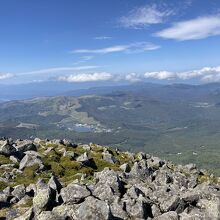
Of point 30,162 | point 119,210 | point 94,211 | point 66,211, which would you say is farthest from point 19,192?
point 30,162

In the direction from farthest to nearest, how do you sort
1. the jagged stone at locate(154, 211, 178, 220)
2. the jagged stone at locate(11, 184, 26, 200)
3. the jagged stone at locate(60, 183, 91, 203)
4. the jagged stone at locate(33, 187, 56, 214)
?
the jagged stone at locate(11, 184, 26, 200) → the jagged stone at locate(60, 183, 91, 203) → the jagged stone at locate(33, 187, 56, 214) → the jagged stone at locate(154, 211, 178, 220)

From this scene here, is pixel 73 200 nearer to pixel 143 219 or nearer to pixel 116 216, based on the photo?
pixel 116 216

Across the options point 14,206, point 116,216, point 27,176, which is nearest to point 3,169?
point 27,176

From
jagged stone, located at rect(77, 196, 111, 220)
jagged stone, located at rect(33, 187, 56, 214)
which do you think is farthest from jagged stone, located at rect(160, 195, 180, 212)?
jagged stone, located at rect(33, 187, 56, 214)

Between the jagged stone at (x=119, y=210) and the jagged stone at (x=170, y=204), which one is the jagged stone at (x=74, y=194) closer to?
the jagged stone at (x=119, y=210)

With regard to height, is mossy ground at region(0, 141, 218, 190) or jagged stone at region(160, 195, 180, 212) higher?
jagged stone at region(160, 195, 180, 212)

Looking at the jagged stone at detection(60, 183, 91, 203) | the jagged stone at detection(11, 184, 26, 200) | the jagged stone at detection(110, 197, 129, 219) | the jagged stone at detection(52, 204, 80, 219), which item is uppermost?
the jagged stone at detection(60, 183, 91, 203)

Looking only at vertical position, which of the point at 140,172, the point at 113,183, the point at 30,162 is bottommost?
the point at 140,172

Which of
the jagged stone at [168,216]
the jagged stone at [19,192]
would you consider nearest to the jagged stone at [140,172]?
the jagged stone at [19,192]

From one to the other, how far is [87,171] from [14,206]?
3260 cm

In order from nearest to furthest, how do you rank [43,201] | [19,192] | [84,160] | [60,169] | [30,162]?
1. [43,201]
2. [19,192]
3. [30,162]
4. [60,169]
5. [84,160]

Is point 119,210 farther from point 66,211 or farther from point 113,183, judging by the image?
point 113,183

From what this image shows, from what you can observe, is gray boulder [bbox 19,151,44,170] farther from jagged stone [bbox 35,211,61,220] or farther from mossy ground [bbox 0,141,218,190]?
jagged stone [bbox 35,211,61,220]

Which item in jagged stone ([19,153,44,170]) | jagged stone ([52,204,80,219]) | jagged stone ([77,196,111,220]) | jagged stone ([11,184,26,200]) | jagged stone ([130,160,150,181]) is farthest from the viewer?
jagged stone ([19,153,44,170])
